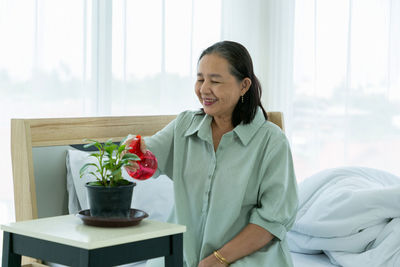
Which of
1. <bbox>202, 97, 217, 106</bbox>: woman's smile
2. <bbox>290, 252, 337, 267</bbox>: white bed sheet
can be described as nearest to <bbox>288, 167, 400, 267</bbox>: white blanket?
<bbox>290, 252, 337, 267</bbox>: white bed sheet

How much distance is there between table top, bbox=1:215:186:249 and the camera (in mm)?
1233

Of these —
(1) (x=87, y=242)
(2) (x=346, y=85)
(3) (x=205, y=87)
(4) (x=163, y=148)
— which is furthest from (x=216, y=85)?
(2) (x=346, y=85)

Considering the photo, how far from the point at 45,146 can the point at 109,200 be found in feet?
2.54

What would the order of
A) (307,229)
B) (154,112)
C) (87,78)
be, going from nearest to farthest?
(307,229)
(87,78)
(154,112)

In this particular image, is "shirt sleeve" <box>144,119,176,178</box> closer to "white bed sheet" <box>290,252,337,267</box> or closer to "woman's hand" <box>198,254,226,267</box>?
"woman's hand" <box>198,254,226,267</box>

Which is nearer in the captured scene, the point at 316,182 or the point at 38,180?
the point at 38,180

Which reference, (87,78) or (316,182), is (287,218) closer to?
(316,182)

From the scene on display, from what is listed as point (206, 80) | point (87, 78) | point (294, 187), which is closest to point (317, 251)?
point (294, 187)

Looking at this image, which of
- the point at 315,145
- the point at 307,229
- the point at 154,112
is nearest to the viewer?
the point at 307,229

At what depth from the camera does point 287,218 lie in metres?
1.77

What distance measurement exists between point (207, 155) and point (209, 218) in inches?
7.6

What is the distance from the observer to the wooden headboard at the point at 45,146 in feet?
6.32

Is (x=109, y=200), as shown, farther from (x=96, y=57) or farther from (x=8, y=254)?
(x=96, y=57)

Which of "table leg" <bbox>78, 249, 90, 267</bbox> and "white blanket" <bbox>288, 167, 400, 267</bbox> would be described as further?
"white blanket" <bbox>288, 167, 400, 267</bbox>
